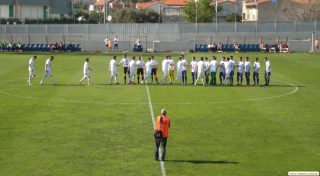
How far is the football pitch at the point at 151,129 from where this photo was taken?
71.5 ft

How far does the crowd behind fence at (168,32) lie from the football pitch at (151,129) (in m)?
38.5

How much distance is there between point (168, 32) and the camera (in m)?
85.8

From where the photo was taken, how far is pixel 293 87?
4378 cm

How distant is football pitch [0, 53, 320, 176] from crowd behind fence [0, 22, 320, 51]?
38.5 metres

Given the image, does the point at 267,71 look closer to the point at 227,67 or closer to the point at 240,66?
the point at 240,66

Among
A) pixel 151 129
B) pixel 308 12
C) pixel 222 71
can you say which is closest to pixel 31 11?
pixel 308 12

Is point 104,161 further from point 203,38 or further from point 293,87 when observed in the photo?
point 203,38

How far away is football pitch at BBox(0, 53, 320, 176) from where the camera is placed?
2180cm

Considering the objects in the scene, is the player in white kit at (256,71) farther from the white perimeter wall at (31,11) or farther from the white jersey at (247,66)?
the white perimeter wall at (31,11)

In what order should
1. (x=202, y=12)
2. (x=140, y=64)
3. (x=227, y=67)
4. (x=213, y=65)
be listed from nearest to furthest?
1. (x=213, y=65)
2. (x=227, y=67)
3. (x=140, y=64)
4. (x=202, y=12)

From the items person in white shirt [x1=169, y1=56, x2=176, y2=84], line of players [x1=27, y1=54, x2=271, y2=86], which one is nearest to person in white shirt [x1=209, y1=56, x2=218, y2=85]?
line of players [x1=27, y1=54, x2=271, y2=86]

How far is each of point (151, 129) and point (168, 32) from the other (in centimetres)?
5870

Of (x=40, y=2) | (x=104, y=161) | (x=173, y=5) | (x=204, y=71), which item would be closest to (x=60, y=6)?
(x=40, y=2)

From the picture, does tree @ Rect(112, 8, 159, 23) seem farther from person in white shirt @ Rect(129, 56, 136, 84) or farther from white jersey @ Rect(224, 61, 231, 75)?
white jersey @ Rect(224, 61, 231, 75)
